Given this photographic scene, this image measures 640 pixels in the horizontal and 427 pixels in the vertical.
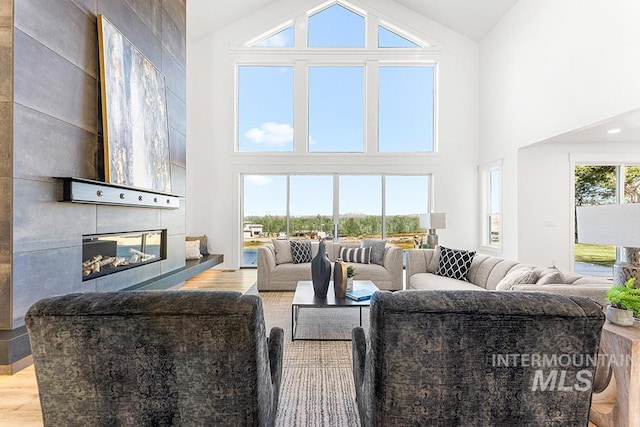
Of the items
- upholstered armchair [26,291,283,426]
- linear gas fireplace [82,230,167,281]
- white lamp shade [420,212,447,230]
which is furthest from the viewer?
white lamp shade [420,212,447,230]

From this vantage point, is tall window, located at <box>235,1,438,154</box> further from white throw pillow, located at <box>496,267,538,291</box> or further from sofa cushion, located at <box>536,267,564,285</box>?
sofa cushion, located at <box>536,267,564,285</box>

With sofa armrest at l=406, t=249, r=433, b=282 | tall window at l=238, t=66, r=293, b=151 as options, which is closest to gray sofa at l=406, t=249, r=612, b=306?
sofa armrest at l=406, t=249, r=433, b=282

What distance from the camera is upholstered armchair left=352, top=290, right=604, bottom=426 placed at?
3.41ft

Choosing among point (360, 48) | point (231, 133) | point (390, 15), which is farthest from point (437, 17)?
point (231, 133)

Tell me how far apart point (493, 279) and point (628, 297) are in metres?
2.24

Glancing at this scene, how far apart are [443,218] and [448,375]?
16.5ft

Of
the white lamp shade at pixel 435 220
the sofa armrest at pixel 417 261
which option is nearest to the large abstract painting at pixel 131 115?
the sofa armrest at pixel 417 261

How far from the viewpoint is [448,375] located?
1.08 m

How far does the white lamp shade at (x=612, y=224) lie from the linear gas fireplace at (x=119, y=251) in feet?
11.4

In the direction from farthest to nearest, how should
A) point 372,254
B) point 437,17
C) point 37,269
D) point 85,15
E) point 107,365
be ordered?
point 437,17 < point 372,254 < point 85,15 < point 37,269 < point 107,365

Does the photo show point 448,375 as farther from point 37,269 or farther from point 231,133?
point 231,133

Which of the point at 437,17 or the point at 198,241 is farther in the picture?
the point at 437,17

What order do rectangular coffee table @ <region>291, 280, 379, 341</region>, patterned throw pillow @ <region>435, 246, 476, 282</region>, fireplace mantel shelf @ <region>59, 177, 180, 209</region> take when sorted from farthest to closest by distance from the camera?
1. patterned throw pillow @ <region>435, 246, 476, 282</region>
2. rectangular coffee table @ <region>291, 280, 379, 341</region>
3. fireplace mantel shelf @ <region>59, 177, 180, 209</region>

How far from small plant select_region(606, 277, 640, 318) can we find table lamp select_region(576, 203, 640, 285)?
68 millimetres
